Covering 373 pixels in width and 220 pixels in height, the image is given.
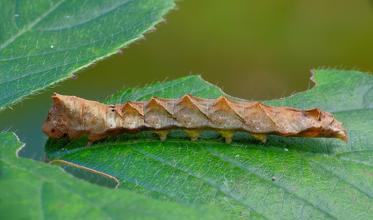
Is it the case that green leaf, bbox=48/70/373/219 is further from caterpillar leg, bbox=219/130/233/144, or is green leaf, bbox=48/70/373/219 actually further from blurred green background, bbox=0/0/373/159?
blurred green background, bbox=0/0/373/159

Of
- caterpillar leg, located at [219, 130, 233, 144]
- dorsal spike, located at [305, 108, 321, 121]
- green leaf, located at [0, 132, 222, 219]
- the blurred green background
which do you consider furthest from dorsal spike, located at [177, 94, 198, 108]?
the blurred green background

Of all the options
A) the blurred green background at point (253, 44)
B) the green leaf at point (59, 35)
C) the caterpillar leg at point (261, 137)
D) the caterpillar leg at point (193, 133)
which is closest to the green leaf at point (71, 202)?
the green leaf at point (59, 35)

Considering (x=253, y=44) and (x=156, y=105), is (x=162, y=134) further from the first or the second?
(x=253, y=44)

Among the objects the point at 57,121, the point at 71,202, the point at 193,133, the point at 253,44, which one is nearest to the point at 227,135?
the point at 193,133

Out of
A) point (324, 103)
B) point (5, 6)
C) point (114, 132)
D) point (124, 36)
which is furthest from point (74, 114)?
point (324, 103)

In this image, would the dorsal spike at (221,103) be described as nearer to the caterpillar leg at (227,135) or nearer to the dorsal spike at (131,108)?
the caterpillar leg at (227,135)
